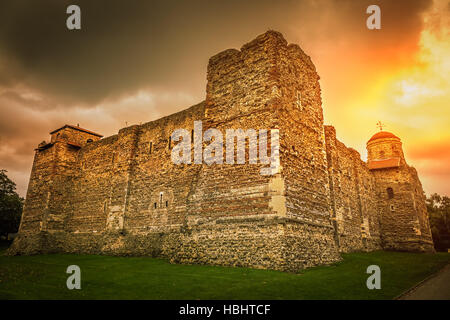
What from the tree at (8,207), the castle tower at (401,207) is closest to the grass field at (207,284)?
the castle tower at (401,207)

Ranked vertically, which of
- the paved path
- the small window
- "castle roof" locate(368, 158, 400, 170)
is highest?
"castle roof" locate(368, 158, 400, 170)

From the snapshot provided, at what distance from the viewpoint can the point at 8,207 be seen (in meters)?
35.3

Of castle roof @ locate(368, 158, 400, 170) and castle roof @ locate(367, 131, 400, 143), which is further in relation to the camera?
castle roof @ locate(367, 131, 400, 143)

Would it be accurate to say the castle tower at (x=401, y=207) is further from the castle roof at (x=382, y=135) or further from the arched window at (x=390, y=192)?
the castle roof at (x=382, y=135)

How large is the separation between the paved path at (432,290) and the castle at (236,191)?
3649 millimetres

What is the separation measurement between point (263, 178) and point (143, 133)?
11.9m

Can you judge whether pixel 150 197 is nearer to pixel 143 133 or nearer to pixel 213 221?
pixel 143 133

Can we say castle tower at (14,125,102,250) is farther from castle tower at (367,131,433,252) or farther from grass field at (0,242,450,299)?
castle tower at (367,131,433,252)

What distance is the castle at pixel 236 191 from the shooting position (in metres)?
11.7

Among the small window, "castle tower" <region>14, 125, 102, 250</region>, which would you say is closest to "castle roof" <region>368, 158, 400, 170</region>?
the small window

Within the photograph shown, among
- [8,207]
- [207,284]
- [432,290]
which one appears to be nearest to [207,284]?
[207,284]

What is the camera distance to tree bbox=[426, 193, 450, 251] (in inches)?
1388

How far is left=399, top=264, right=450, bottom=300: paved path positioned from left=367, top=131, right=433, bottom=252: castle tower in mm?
17258

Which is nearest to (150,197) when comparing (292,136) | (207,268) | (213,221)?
(213,221)
